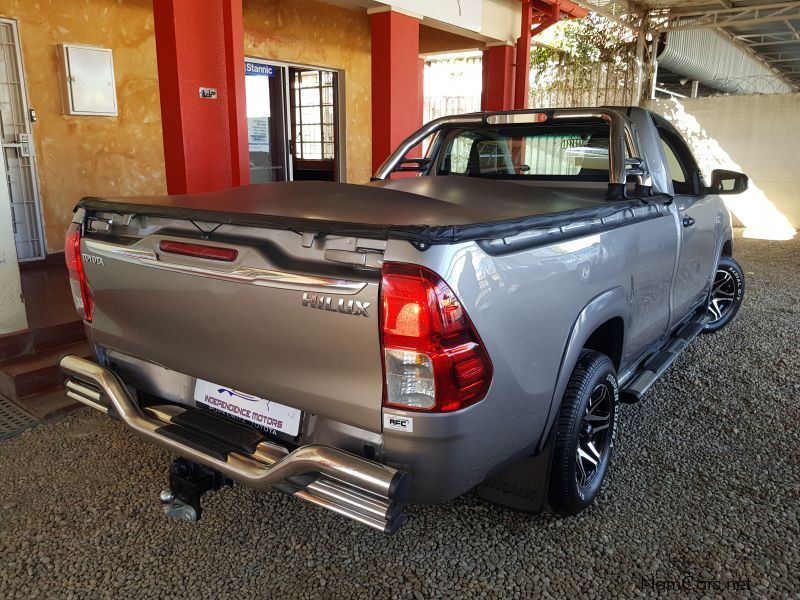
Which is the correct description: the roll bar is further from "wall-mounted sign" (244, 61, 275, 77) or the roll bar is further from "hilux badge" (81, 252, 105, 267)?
"wall-mounted sign" (244, 61, 275, 77)

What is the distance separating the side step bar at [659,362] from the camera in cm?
318

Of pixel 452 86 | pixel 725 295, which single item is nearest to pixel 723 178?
pixel 725 295

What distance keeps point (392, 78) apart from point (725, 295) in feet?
14.5

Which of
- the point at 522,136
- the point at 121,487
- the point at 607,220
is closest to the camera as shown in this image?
the point at 607,220

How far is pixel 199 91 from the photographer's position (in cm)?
532

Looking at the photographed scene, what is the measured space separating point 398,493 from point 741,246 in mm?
10617

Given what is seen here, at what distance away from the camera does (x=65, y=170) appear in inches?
260

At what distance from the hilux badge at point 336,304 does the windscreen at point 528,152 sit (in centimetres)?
243

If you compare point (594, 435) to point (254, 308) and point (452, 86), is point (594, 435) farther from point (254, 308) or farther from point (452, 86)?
point (452, 86)

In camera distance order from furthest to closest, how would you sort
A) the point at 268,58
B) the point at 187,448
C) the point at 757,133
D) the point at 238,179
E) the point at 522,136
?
the point at 757,133 < the point at 268,58 < the point at 238,179 < the point at 522,136 < the point at 187,448

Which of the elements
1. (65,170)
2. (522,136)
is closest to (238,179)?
(65,170)

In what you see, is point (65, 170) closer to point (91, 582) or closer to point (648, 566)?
point (91, 582)

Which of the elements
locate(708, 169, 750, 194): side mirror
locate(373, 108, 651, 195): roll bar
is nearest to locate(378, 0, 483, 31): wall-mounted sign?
locate(373, 108, 651, 195): roll bar

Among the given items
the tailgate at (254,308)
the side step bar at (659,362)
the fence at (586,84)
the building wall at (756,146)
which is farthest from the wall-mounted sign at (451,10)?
the building wall at (756,146)
